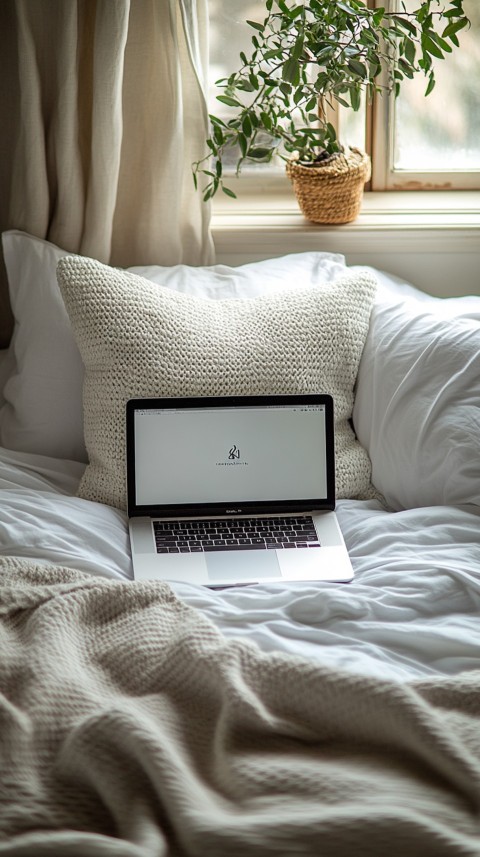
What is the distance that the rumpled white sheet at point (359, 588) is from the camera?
3.93 feet

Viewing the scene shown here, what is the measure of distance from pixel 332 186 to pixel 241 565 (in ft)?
3.01

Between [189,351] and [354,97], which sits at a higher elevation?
[354,97]

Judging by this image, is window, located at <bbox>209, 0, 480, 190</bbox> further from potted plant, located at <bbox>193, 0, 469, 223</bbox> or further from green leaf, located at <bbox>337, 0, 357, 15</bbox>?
green leaf, located at <bbox>337, 0, 357, 15</bbox>

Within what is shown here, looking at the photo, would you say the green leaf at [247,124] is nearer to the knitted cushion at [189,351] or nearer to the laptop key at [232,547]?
the knitted cushion at [189,351]

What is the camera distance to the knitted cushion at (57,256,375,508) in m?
1.53

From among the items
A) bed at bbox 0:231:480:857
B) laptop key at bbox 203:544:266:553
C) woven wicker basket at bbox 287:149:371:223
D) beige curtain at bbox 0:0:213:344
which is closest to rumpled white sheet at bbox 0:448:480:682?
bed at bbox 0:231:480:857

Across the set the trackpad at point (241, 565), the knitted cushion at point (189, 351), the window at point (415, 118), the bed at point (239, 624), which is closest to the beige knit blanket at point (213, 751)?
the bed at point (239, 624)

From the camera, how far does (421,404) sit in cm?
153

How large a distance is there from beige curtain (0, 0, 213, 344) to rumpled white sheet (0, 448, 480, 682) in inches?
23.6

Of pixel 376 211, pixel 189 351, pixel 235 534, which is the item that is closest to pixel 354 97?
pixel 376 211

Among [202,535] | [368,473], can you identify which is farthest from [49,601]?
[368,473]

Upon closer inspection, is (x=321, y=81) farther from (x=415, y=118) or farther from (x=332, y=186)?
(x=415, y=118)

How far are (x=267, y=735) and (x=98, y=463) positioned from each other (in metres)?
0.70

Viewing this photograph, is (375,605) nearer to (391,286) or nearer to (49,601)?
(49,601)
